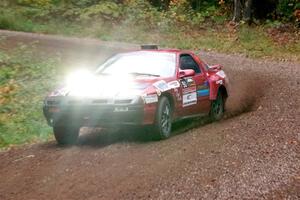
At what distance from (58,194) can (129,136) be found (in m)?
3.61

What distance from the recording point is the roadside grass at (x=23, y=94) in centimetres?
1140

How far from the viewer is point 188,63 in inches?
465

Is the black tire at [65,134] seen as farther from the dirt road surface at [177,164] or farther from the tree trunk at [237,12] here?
the tree trunk at [237,12]

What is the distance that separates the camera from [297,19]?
31.8 metres

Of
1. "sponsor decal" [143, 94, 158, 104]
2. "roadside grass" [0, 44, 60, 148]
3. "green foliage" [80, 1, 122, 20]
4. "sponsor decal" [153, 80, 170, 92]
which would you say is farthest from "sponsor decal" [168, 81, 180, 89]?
"green foliage" [80, 1, 122, 20]

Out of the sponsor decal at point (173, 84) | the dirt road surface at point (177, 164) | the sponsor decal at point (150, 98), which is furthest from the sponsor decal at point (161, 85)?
the dirt road surface at point (177, 164)

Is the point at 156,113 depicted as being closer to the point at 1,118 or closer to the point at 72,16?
the point at 1,118

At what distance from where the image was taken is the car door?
11.0 metres

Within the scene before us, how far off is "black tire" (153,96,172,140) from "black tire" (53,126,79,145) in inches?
51.9

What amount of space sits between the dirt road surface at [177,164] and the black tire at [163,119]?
0.15 metres

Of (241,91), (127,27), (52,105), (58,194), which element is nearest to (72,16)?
(127,27)

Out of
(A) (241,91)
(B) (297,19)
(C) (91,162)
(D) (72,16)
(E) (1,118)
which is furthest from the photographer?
(D) (72,16)

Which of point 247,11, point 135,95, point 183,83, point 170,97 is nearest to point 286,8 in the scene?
point 247,11

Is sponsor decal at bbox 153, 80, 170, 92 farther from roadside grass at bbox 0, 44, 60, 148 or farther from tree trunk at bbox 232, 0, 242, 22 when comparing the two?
tree trunk at bbox 232, 0, 242, 22
